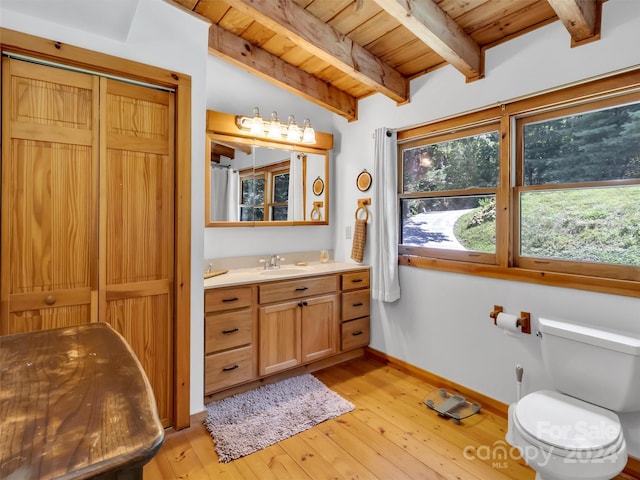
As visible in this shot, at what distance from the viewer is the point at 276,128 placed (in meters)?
2.95

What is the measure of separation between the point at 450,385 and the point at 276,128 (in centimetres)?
242

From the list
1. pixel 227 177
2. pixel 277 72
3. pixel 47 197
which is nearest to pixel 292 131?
pixel 277 72

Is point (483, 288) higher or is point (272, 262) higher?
point (272, 262)

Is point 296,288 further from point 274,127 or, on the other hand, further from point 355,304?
point 274,127

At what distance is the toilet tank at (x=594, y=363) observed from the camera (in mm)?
1589

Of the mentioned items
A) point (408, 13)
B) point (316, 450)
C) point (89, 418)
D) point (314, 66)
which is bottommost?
point (316, 450)

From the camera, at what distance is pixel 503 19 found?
207cm

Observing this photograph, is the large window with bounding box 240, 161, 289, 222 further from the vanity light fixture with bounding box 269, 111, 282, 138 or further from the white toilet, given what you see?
the white toilet

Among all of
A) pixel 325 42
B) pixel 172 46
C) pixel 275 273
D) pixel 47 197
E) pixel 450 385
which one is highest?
pixel 325 42

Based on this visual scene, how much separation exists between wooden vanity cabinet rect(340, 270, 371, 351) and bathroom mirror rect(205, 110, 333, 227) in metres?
0.66

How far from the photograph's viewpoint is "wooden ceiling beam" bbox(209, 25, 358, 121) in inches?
99.3

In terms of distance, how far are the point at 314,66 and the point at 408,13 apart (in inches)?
46.5

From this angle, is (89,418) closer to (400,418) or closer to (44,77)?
(44,77)

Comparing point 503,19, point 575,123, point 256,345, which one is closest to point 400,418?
point 256,345
